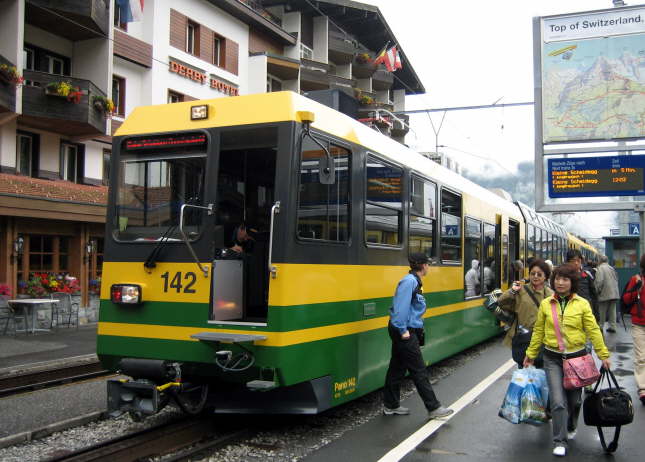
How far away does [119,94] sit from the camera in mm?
20578

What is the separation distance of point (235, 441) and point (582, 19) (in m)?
13.6

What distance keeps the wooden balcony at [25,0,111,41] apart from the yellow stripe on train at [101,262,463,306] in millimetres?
13338

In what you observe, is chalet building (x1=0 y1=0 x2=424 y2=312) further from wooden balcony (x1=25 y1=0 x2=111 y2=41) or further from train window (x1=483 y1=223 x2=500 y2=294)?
train window (x1=483 y1=223 x2=500 y2=294)

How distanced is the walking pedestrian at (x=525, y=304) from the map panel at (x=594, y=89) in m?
9.69

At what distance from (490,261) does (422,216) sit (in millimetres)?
4229

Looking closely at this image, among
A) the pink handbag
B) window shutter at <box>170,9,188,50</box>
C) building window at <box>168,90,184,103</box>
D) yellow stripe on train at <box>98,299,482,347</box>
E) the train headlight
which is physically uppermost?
window shutter at <box>170,9,188,50</box>

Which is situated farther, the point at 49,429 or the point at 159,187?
the point at 159,187

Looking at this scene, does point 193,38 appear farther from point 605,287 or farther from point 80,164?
point 605,287

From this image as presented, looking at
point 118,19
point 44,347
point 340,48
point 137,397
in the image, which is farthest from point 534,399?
point 340,48

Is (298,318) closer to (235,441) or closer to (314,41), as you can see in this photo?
(235,441)

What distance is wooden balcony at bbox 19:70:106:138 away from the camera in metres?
16.5

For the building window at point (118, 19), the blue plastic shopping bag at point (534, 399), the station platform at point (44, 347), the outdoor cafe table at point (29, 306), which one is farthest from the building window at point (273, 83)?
the blue plastic shopping bag at point (534, 399)

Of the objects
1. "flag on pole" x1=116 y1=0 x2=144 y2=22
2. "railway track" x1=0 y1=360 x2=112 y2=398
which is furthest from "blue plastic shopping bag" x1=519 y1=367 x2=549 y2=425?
"flag on pole" x1=116 y1=0 x2=144 y2=22

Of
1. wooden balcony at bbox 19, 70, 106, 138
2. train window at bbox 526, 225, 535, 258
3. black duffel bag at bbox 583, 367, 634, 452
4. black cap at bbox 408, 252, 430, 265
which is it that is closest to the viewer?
black duffel bag at bbox 583, 367, 634, 452
